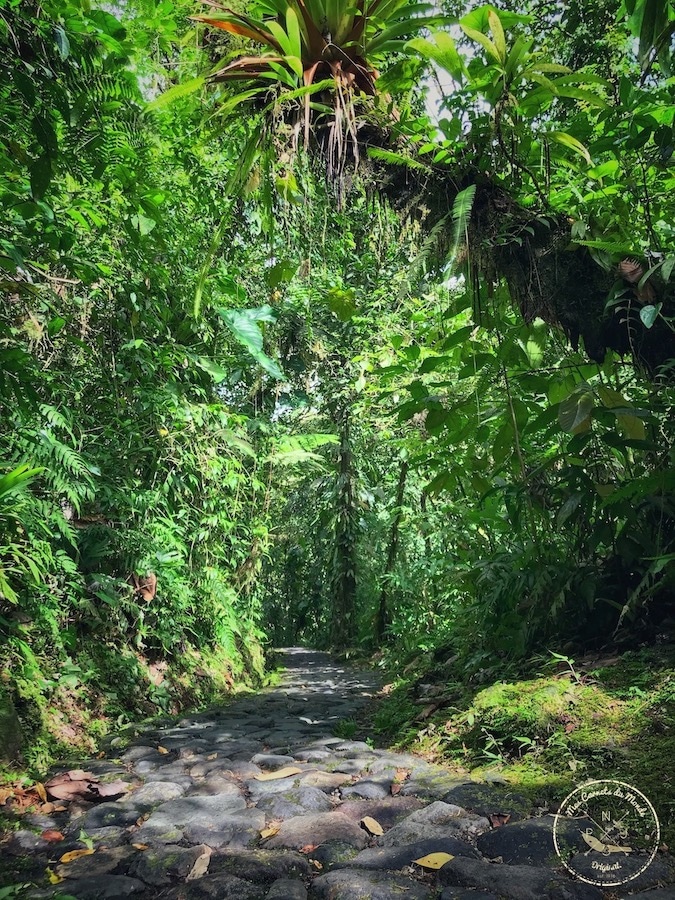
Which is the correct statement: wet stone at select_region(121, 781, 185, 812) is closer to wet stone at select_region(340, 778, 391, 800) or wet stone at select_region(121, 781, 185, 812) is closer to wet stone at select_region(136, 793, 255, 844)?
wet stone at select_region(136, 793, 255, 844)

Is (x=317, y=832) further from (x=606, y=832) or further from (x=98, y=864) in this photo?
(x=606, y=832)

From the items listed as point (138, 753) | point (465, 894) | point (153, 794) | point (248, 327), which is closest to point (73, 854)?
point (153, 794)

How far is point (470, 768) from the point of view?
103 inches

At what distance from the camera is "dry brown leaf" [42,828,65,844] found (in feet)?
6.70

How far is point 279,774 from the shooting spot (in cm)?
272

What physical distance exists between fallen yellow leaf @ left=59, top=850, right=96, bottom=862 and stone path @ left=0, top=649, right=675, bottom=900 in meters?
0.02

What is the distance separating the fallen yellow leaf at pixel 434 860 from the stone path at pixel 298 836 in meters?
0.02

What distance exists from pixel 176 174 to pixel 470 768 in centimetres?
452

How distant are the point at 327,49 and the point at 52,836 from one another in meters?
3.88

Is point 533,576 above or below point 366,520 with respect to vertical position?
below

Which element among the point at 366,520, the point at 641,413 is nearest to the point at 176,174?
the point at 641,413

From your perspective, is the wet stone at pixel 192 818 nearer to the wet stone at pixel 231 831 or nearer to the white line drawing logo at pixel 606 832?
the wet stone at pixel 231 831

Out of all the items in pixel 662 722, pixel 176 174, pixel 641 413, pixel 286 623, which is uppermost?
pixel 176 174

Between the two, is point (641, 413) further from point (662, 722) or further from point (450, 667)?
point (450, 667)
